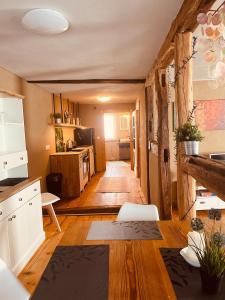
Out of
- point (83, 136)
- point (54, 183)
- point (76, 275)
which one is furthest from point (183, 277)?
point (83, 136)

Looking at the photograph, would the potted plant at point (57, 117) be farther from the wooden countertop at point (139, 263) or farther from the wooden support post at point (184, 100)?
the wooden countertop at point (139, 263)

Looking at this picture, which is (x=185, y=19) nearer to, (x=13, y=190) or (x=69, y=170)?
(x=13, y=190)

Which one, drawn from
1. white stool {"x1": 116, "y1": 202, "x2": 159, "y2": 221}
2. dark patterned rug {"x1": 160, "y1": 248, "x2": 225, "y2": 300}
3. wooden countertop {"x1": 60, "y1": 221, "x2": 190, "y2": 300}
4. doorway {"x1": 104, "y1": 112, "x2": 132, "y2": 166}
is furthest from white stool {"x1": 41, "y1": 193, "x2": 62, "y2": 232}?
doorway {"x1": 104, "y1": 112, "x2": 132, "y2": 166}

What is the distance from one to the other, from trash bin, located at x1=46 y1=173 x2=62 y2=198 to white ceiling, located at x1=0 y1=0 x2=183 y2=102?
195 cm

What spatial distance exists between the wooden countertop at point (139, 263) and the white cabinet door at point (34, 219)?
1.22 meters

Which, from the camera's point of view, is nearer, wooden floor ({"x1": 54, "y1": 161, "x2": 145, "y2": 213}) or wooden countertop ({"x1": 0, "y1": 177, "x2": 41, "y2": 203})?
wooden countertop ({"x1": 0, "y1": 177, "x2": 41, "y2": 203})

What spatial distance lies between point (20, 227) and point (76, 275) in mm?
1616

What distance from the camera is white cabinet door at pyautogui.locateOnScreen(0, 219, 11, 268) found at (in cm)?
217

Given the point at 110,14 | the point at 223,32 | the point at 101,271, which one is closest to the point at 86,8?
the point at 110,14

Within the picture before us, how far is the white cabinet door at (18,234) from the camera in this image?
2356 mm

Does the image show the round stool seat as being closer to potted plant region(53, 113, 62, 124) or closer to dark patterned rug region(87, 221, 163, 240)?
dark patterned rug region(87, 221, 163, 240)

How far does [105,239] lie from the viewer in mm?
1531

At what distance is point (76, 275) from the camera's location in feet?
3.75

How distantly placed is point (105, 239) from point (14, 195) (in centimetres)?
129
